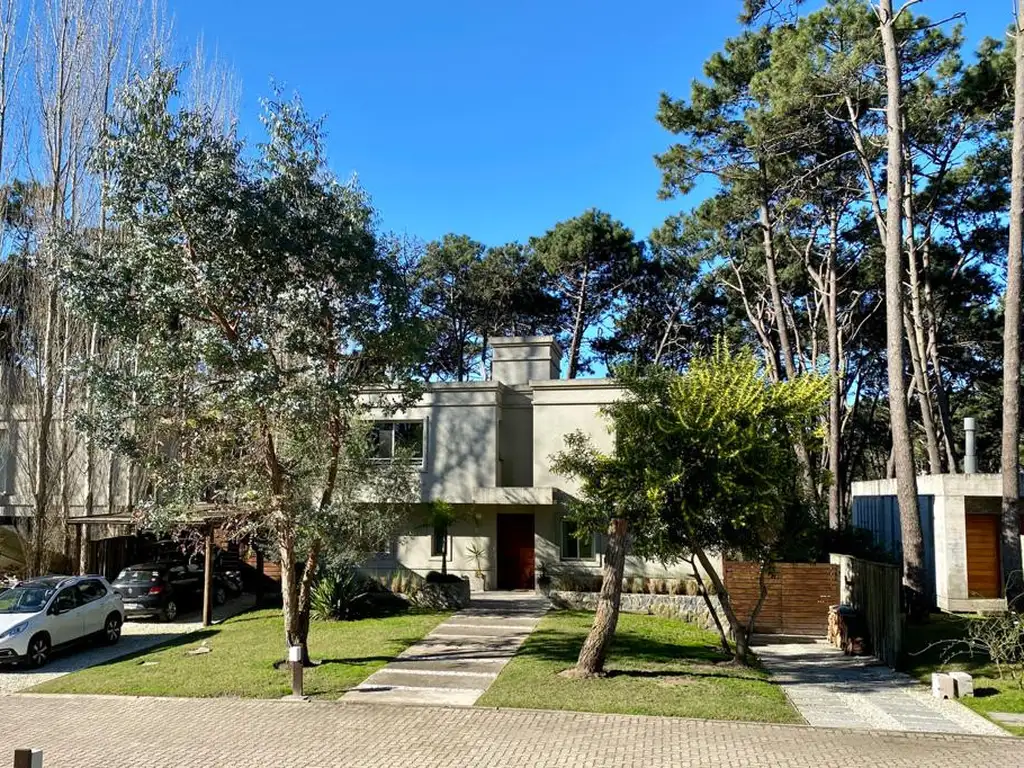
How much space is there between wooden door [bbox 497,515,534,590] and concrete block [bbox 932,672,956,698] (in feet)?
41.4

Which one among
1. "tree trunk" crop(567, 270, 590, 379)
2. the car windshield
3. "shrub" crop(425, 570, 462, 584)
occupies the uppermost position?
"tree trunk" crop(567, 270, 590, 379)

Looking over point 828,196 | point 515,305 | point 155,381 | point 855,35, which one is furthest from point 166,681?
point 515,305

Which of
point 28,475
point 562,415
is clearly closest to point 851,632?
point 562,415

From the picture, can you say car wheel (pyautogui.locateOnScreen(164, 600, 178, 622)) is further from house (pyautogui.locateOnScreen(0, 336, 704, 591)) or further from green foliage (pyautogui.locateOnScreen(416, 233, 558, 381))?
green foliage (pyautogui.locateOnScreen(416, 233, 558, 381))

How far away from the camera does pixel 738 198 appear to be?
27469 millimetres

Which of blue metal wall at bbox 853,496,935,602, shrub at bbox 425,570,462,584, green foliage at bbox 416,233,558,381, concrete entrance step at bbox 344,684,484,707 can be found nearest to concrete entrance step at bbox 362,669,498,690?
concrete entrance step at bbox 344,684,484,707

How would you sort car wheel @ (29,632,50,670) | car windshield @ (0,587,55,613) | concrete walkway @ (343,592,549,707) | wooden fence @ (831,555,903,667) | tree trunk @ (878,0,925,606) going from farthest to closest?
tree trunk @ (878,0,925,606)
car windshield @ (0,587,55,613)
car wheel @ (29,632,50,670)
wooden fence @ (831,555,903,667)
concrete walkway @ (343,592,549,707)

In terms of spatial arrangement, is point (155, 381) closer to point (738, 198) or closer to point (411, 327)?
point (411, 327)

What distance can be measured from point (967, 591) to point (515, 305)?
24412mm

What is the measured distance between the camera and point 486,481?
2212cm

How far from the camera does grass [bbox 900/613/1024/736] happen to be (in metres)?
10.8

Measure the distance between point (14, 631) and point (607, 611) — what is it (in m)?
10.4

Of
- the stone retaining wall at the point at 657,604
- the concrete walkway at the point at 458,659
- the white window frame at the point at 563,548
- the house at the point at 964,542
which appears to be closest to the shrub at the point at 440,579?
the concrete walkway at the point at 458,659

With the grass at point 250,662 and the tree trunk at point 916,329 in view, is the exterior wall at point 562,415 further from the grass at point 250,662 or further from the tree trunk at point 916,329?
the tree trunk at point 916,329
